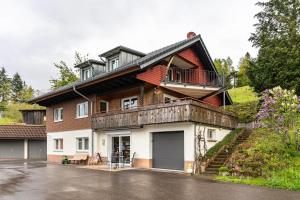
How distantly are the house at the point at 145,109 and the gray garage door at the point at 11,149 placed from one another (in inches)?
320

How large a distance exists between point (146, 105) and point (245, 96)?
79.9ft

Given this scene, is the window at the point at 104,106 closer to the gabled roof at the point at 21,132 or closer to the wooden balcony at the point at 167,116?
the wooden balcony at the point at 167,116

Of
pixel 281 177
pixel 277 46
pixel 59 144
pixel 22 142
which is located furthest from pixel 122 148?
pixel 22 142

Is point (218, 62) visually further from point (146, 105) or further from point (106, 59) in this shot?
point (146, 105)

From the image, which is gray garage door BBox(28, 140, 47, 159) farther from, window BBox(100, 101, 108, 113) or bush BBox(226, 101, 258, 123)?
bush BBox(226, 101, 258, 123)

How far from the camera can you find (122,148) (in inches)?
888

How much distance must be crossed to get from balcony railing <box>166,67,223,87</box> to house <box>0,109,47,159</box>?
2020 centimetres

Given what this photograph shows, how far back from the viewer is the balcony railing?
79.1ft

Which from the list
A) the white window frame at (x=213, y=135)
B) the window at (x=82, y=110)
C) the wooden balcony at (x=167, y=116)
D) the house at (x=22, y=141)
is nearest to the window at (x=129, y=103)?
the wooden balcony at (x=167, y=116)

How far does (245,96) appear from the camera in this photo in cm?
4150

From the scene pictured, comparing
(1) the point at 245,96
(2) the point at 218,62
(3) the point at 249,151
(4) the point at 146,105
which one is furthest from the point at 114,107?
(2) the point at 218,62

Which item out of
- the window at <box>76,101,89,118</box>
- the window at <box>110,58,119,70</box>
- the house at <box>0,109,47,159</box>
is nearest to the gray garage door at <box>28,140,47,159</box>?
the house at <box>0,109,47,159</box>

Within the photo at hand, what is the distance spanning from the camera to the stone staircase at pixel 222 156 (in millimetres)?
16656

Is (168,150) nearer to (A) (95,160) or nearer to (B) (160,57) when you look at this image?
(B) (160,57)
